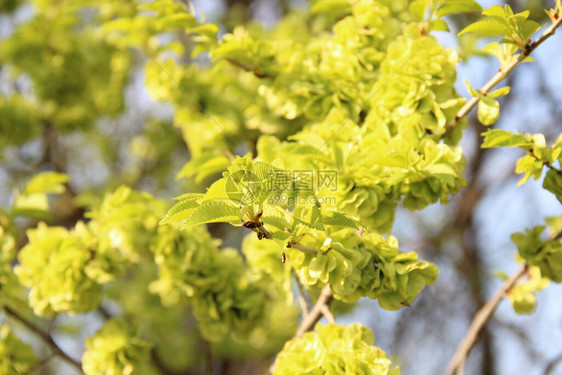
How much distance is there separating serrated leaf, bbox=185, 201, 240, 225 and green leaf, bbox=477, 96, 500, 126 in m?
0.79

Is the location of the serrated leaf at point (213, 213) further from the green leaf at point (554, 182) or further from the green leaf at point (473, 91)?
the green leaf at point (554, 182)

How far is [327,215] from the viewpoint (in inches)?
46.9

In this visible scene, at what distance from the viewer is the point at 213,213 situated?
107 cm

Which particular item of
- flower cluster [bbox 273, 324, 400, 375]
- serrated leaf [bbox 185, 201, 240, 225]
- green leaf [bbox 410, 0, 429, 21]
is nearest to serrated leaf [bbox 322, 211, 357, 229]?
serrated leaf [bbox 185, 201, 240, 225]

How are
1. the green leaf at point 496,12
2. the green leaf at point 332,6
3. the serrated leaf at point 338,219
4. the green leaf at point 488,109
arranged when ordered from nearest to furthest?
the serrated leaf at point 338,219 < the green leaf at point 496,12 < the green leaf at point 488,109 < the green leaf at point 332,6

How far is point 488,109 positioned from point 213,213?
852mm

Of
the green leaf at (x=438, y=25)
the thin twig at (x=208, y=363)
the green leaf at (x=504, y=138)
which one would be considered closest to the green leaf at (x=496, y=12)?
the green leaf at (x=504, y=138)

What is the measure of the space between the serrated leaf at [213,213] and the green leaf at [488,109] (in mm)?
794

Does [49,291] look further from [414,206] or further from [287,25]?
[287,25]

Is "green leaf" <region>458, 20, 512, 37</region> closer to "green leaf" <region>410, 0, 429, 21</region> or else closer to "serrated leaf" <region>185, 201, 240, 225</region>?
"green leaf" <region>410, 0, 429, 21</region>

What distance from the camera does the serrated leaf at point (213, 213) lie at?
3.44 feet

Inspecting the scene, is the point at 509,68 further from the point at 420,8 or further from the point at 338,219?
the point at 338,219

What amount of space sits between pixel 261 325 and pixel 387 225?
868 mm

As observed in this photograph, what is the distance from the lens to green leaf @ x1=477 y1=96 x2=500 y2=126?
144 centimetres
